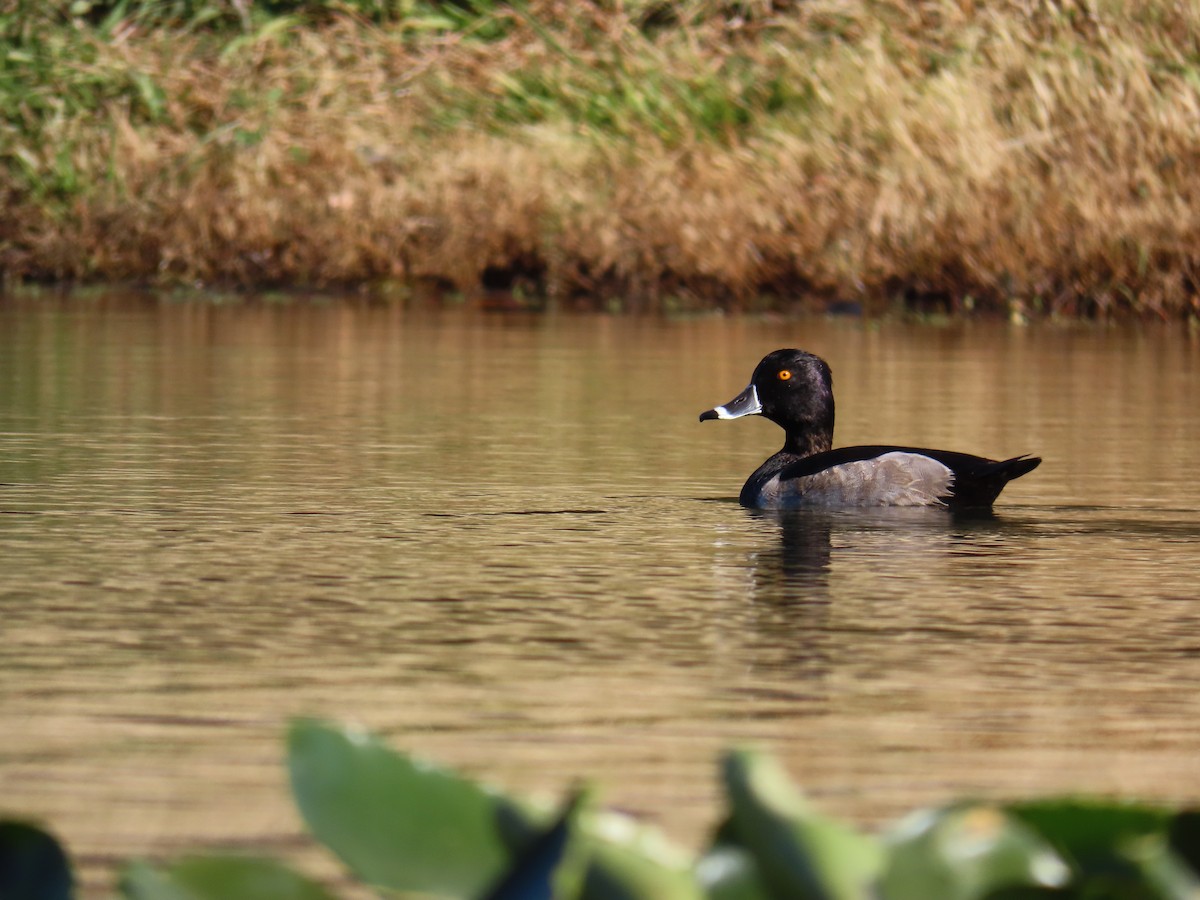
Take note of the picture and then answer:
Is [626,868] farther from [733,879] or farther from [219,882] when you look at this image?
[219,882]

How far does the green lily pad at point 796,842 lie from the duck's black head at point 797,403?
5.85 metres

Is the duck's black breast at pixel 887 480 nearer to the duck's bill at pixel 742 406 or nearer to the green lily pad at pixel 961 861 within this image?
the duck's bill at pixel 742 406

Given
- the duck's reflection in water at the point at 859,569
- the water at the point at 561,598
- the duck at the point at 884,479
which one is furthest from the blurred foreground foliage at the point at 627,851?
the duck at the point at 884,479

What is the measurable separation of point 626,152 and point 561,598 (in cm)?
1133

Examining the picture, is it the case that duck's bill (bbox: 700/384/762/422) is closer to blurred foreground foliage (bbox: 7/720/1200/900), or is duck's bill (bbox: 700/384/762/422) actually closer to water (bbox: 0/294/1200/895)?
water (bbox: 0/294/1200/895)

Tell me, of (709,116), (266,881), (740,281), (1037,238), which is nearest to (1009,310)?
(1037,238)

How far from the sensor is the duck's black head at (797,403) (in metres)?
7.10

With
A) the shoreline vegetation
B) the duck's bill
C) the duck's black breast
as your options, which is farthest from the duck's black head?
the shoreline vegetation

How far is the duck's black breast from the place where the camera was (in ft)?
19.9

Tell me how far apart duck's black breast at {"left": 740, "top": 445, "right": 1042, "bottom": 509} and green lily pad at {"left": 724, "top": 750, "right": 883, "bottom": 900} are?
484 centimetres

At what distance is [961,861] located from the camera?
4.00ft

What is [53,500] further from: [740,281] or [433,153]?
[433,153]

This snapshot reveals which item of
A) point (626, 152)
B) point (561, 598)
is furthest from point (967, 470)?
point (626, 152)

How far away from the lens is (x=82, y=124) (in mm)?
16688
